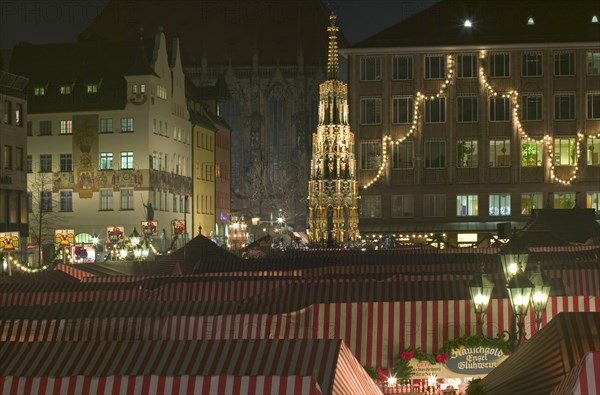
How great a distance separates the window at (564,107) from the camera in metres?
86.4

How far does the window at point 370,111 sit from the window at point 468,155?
551cm

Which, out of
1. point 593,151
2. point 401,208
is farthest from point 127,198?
point 593,151

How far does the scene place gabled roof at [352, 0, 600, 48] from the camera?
86.4 meters

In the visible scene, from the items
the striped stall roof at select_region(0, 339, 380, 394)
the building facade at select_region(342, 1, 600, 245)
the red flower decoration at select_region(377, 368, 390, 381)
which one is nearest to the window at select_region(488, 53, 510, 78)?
the building facade at select_region(342, 1, 600, 245)

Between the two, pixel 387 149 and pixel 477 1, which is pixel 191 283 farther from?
pixel 477 1

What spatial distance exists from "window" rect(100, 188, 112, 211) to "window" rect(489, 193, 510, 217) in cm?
2386

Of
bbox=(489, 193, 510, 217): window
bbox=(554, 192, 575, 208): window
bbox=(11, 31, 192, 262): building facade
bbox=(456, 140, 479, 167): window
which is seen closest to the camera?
bbox=(554, 192, 575, 208): window

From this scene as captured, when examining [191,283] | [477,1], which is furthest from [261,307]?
[477,1]

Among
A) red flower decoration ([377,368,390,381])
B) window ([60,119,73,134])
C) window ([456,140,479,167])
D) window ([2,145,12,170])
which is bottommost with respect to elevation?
red flower decoration ([377,368,390,381])

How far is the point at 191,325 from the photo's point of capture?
720 inches

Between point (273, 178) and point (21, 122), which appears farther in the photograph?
point (273, 178)

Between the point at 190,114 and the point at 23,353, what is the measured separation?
8899 centimetres

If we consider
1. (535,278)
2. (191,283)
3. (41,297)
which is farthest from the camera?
(191,283)

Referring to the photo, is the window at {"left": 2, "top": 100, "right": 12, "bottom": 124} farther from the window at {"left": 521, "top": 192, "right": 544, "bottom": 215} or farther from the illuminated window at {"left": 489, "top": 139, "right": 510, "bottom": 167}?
the window at {"left": 521, "top": 192, "right": 544, "bottom": 215}
